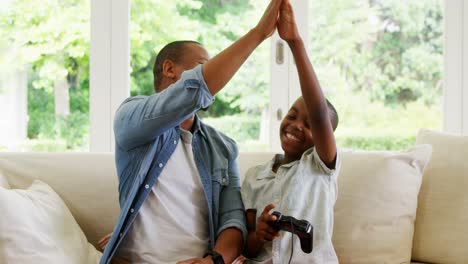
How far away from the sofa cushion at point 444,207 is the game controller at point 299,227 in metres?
0.71

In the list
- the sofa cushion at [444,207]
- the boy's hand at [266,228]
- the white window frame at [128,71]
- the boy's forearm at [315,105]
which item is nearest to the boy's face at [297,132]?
the boy's forearm at [315,105]

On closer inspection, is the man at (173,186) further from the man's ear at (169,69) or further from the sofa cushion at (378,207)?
the sofa cushion at (378,207)

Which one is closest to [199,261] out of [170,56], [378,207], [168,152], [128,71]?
[168,152]

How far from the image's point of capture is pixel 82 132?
3.40 m

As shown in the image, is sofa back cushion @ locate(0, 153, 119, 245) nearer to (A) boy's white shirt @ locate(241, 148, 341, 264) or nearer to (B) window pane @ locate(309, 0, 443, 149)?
(A) boy's white shirt @ locate(241, 148, 341, 264)

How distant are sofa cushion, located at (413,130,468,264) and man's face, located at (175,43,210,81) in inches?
38.1

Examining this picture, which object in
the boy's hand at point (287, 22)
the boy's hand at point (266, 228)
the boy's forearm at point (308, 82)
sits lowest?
the boy's hand at point (266, 228)

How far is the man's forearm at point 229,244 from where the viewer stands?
1.74 m

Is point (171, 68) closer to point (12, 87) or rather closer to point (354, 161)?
point (354, 161)

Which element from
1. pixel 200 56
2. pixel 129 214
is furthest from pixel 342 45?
pixel 129 214

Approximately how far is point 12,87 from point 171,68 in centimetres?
188

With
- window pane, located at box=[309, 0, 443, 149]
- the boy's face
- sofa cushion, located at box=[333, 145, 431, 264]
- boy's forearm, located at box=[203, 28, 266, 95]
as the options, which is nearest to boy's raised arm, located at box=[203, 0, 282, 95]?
boy's forearm, located at box=[203, 28, 266, 95]

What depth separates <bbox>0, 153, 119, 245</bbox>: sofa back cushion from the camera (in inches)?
83.4

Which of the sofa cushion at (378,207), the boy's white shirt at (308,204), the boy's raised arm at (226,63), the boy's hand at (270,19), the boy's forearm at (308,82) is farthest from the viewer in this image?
the sofa cushion at (378,207)
